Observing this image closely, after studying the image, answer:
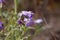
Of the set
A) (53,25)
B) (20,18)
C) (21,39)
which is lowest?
(53,25)

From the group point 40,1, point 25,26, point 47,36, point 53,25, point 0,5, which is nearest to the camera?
point 25,26

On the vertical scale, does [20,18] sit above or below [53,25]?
above

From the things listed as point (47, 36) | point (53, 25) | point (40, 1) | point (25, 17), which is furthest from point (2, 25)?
point (40, 1)

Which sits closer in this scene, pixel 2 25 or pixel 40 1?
pixel 2 25

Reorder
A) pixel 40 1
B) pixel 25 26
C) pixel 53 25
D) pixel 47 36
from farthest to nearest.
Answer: pixel 40 1 < pixel 53 25 < pixel 47 36 < pixel 25 26

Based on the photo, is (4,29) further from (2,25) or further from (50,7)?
(50,7)

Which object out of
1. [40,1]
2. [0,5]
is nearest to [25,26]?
[0,5]

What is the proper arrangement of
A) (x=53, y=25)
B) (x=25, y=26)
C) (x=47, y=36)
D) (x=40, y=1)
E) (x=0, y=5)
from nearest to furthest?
(x=25, y=26), (x=0, y=5), (x=47, y=36), (x=53, y=25), (x=40, y=1)

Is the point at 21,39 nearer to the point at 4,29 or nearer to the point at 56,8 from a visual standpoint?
the point at 4,29

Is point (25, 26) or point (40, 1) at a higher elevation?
point (25, 26)
